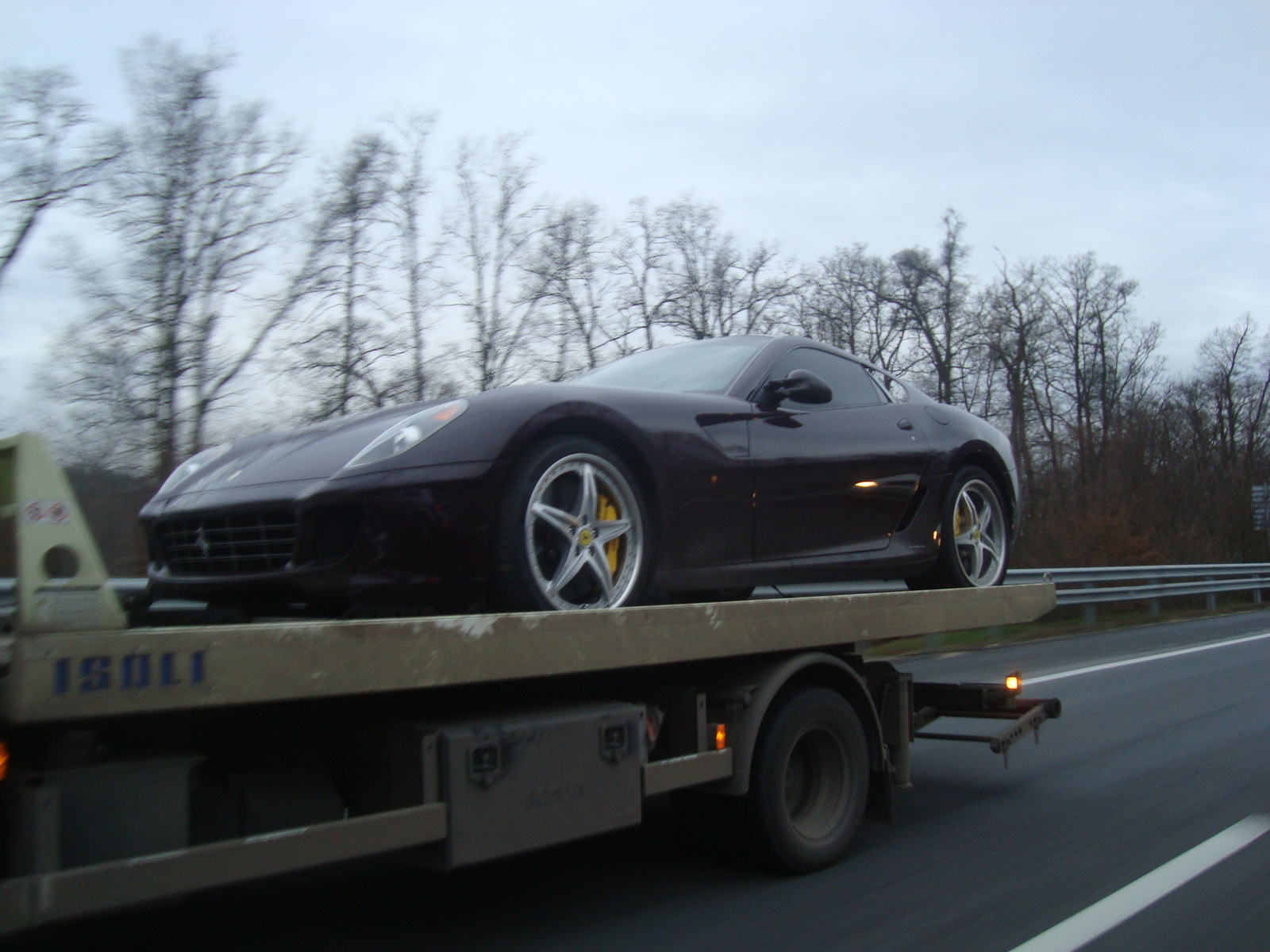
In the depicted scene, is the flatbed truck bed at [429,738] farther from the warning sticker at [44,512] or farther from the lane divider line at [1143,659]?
the lane divider line at [1143,659]

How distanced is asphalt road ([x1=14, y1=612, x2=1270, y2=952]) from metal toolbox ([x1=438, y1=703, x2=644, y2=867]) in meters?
0.29

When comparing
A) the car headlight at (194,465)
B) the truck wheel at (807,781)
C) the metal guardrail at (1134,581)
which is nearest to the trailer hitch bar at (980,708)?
the truck wheel at (807,781)

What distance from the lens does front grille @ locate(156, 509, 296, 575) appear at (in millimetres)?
3543

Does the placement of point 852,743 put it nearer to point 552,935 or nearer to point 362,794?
point 552,935

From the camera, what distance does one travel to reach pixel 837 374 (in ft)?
18.3

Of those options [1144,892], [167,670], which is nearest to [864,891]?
[1144,892]

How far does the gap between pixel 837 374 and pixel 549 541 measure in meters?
2.30

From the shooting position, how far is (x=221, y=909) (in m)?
3.82

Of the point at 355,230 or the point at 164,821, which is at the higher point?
the point at 355,230

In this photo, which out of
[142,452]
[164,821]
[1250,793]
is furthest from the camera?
[142,452]

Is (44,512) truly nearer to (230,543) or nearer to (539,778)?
(230,543)

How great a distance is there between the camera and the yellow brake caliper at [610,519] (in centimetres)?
404

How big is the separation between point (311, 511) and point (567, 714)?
3.45 feet

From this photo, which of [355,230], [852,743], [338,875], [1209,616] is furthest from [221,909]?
[1209,616]
